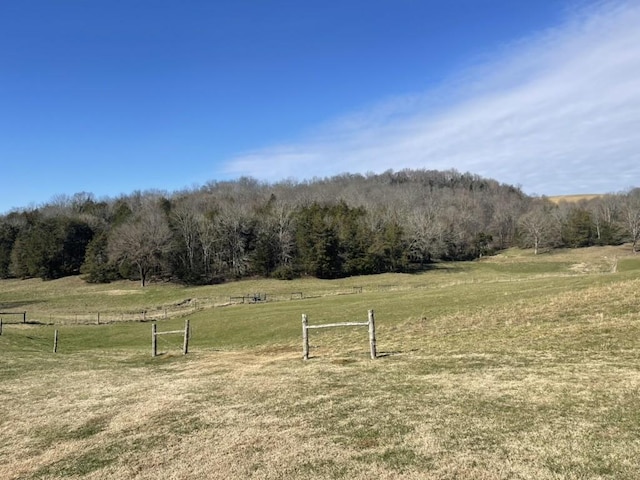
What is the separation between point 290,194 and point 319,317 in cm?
Result: 11684

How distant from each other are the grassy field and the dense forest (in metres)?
66.3

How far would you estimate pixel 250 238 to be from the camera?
326 feet

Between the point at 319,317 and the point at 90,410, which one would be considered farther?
the point at 319,317

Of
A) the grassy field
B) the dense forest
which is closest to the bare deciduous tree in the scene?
the dense forest

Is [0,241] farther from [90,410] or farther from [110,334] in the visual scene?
[90,410]

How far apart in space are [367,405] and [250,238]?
296ft

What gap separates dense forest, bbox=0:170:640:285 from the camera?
9050 cm

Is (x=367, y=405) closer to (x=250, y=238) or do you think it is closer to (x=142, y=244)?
(x=142, y=244)

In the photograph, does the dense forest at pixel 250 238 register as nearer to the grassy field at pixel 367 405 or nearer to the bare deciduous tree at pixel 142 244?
the bare deciduous tree at pixel 142 244

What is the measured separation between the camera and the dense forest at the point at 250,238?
90.5 m

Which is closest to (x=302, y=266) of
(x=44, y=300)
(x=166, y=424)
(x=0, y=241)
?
(x=44, y=300)

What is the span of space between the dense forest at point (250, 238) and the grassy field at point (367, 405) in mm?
66321

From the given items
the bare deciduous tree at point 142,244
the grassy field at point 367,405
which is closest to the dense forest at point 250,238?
the bare deciduous tree at point 142,244

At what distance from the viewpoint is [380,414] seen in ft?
32.5
